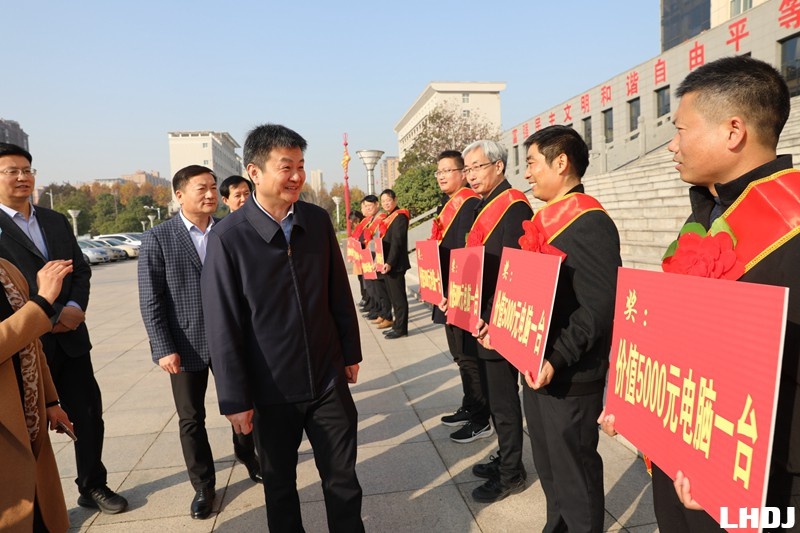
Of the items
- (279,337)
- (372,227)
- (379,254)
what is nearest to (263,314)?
(279,337)

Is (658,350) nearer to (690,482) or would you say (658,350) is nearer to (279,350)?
(690,482)

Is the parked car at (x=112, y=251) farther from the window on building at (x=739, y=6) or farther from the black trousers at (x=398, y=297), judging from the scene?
the window on building at (x=739, y=6)

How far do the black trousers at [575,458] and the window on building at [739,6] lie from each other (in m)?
28.6

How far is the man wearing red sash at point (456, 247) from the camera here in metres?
3.68

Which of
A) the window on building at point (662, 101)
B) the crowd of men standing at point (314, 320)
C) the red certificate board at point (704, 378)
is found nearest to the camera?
the red certificate board at point (704, 378)

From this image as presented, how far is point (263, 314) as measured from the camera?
2.08 m

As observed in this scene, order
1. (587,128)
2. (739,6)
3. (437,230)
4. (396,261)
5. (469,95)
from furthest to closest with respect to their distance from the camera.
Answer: (469,95) < (587,128) < (739,6) < (396,261) < (437,230)

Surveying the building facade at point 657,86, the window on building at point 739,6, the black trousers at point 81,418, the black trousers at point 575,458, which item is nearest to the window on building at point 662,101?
the building facade at point 657,86

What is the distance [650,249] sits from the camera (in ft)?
26.0

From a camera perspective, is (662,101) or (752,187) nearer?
(752,187)

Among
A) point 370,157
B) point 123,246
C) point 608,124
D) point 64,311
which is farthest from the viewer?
point 123,246

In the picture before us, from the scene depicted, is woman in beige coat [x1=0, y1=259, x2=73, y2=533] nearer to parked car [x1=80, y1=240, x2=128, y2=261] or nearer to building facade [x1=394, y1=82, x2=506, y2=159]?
parked car [x1=80, y1=240, x2=128, y2=261]

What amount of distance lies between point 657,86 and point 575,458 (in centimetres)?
2472

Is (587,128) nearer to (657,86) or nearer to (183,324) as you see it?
(657,86)
